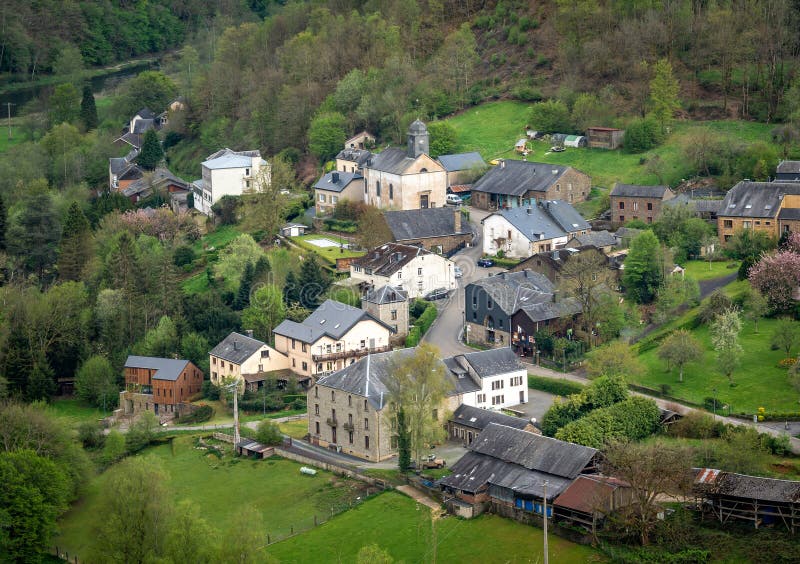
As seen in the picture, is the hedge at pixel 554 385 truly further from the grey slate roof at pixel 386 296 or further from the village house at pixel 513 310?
the grey slate roof at pixel 386 296

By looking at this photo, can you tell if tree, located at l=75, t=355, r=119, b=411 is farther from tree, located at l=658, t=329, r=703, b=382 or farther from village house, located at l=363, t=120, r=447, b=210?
tree, located at l=658, t=329, r=703, b=382

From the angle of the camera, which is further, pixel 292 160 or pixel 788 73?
pixel 292 160

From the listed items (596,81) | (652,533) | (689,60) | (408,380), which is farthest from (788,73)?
(652,533)

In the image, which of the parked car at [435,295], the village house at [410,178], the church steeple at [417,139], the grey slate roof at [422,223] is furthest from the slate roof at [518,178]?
the parked car at [435,295]

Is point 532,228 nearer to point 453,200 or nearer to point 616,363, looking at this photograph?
point 453,200

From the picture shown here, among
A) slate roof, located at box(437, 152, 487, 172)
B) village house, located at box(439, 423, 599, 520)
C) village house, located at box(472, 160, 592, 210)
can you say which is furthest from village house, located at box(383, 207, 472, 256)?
village house, located at box(439, 423, 599, 520)

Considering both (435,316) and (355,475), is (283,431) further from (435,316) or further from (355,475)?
(435,316)
